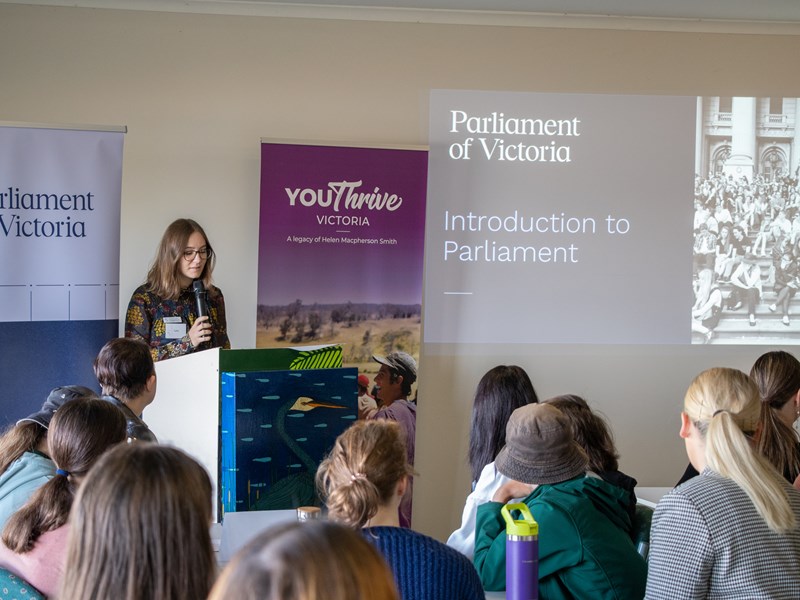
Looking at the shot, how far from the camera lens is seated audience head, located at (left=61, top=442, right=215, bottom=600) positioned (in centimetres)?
105

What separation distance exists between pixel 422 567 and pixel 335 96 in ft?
12.0

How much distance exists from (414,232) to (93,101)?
6.16 feet

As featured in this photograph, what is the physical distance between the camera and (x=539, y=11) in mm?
4988

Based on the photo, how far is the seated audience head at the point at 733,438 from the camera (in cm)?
191

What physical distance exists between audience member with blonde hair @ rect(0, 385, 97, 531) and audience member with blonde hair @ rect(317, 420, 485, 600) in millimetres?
786

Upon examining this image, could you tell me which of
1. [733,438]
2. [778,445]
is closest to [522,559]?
[733,438]

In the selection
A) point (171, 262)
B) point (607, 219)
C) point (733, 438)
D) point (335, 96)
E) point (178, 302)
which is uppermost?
point (335, 96)

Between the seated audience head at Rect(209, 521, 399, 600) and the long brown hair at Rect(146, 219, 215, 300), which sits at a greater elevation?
the long brown hair at Rect(146, 219, 215, 300)

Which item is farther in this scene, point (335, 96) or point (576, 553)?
point (335, 96)

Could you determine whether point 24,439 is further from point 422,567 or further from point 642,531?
point 642,531

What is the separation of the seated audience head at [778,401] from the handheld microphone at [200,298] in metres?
2.43

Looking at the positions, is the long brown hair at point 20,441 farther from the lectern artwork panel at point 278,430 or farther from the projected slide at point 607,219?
the projected slide at point 607,219

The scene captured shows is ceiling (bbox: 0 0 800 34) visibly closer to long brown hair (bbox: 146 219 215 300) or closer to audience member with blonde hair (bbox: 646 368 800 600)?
long brown hair (bbox: 146 219 215 300)

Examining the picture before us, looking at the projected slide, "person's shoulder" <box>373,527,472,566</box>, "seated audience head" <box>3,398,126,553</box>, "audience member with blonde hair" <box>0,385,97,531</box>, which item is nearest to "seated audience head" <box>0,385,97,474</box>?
"audience member with blonde hair" <box>0,385,97,531</box>
